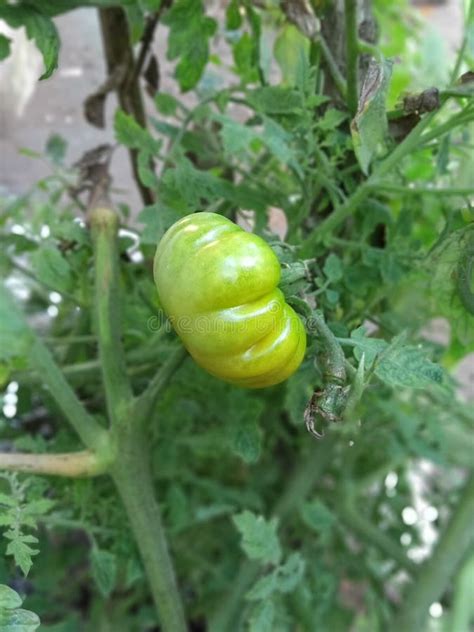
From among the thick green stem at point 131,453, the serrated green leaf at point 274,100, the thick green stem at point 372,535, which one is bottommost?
the thick green stem at point 372,535

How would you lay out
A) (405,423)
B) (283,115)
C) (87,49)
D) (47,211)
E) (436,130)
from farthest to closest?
1. (87,49)
2. (405,423)
3. (47,211)
4. (283,115)
5. (436,130)

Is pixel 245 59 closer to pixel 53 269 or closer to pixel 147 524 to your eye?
pixel 53 269

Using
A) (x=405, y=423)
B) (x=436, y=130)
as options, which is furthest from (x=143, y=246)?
(x=405, y=423)

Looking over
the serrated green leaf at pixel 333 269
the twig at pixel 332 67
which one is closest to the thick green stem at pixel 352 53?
the twig at pixel 332 67

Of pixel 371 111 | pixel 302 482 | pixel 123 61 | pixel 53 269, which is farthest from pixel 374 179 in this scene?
pixel 302 482

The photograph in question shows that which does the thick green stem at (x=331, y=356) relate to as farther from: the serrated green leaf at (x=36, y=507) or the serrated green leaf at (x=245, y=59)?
the serrated green leaf at (x=245, y=59)

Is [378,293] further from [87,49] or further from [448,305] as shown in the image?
[87,49]
